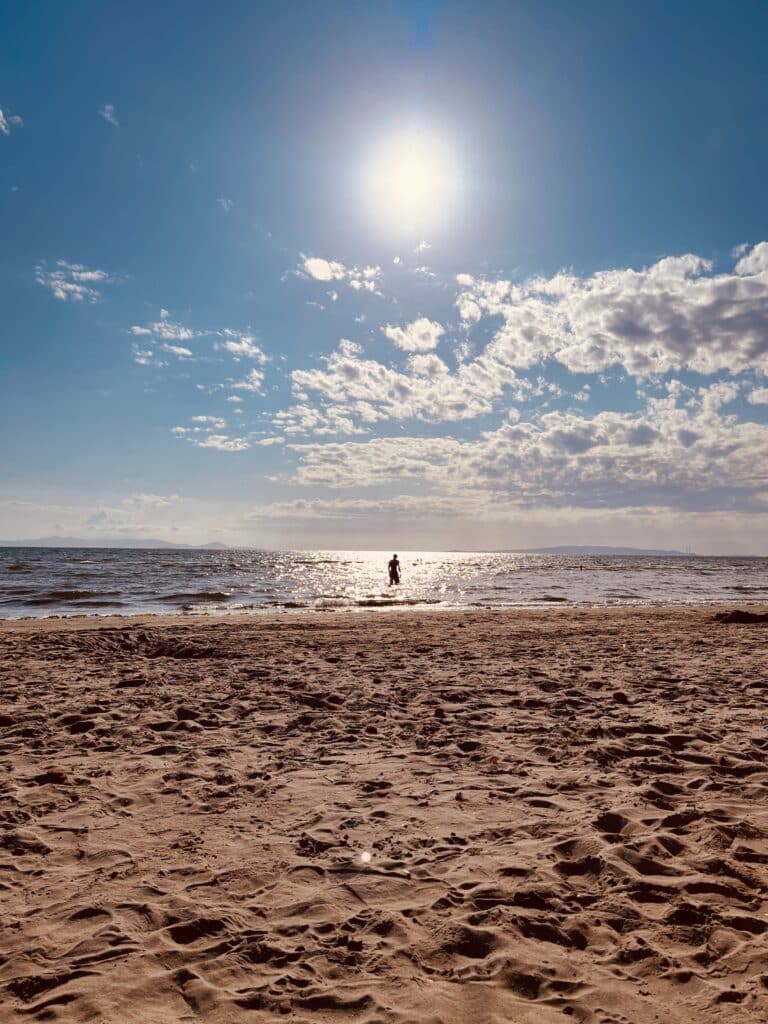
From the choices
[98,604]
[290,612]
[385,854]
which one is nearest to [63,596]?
[98,604]

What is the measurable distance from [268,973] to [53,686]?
8363 millimetres

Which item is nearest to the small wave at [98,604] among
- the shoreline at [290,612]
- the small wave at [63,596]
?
the small wave at [63,596]

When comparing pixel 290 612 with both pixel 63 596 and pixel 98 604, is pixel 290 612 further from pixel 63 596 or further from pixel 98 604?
pixel 63 596

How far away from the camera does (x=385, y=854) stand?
4688mm

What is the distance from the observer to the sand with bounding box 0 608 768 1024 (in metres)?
3.30

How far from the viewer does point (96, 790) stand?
5879mm

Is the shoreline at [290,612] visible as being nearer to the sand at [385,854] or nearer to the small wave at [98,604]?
the small wave at [98,604]

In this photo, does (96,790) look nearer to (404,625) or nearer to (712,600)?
(404,625)

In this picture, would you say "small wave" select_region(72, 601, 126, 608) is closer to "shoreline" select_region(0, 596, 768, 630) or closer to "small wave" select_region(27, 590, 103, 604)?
"small wave" select_region(27, 590, 103, 604)

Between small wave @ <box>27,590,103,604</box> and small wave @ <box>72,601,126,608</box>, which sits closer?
small wave @ <box>72,601,126,608</box>

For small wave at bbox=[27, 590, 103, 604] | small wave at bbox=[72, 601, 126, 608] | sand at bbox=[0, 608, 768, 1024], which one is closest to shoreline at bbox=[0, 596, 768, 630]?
small wave at bbox=[72, 601, 126, 608]

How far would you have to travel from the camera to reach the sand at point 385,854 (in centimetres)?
330

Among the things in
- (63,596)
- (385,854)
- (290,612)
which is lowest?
(290,612)

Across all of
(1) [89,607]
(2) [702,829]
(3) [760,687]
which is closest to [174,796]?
(2) [702,829]
